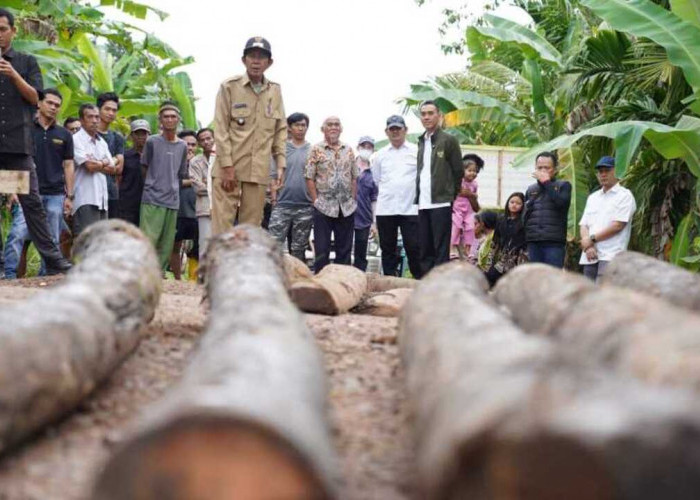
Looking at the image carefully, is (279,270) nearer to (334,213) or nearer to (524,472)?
(524,472)

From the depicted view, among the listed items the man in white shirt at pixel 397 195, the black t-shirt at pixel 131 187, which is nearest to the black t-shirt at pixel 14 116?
the black t-shirt at pixel 131 187

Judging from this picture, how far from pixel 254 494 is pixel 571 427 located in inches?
28.2

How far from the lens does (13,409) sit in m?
2.97

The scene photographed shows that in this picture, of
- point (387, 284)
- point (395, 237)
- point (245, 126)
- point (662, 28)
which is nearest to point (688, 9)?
point (662, 28)

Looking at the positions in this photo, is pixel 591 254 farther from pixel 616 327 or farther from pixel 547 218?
pixel 616 327

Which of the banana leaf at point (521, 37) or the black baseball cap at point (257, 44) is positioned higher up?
the banana leaf at point (521, 37)

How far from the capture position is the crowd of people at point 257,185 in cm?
895

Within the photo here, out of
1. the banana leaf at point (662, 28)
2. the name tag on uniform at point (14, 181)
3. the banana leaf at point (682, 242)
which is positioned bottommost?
the banana leaf at point (682, 242)

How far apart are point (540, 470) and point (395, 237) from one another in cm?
894

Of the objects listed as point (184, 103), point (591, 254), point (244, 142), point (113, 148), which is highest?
point (184, 103)

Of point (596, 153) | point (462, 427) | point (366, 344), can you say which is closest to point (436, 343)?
point (462, 427)

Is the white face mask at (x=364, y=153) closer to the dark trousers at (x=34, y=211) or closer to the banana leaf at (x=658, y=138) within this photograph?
the banana leaf at (x=658, y=138)

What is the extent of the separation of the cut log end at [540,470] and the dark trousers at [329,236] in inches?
337

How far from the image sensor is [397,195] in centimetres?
1066
